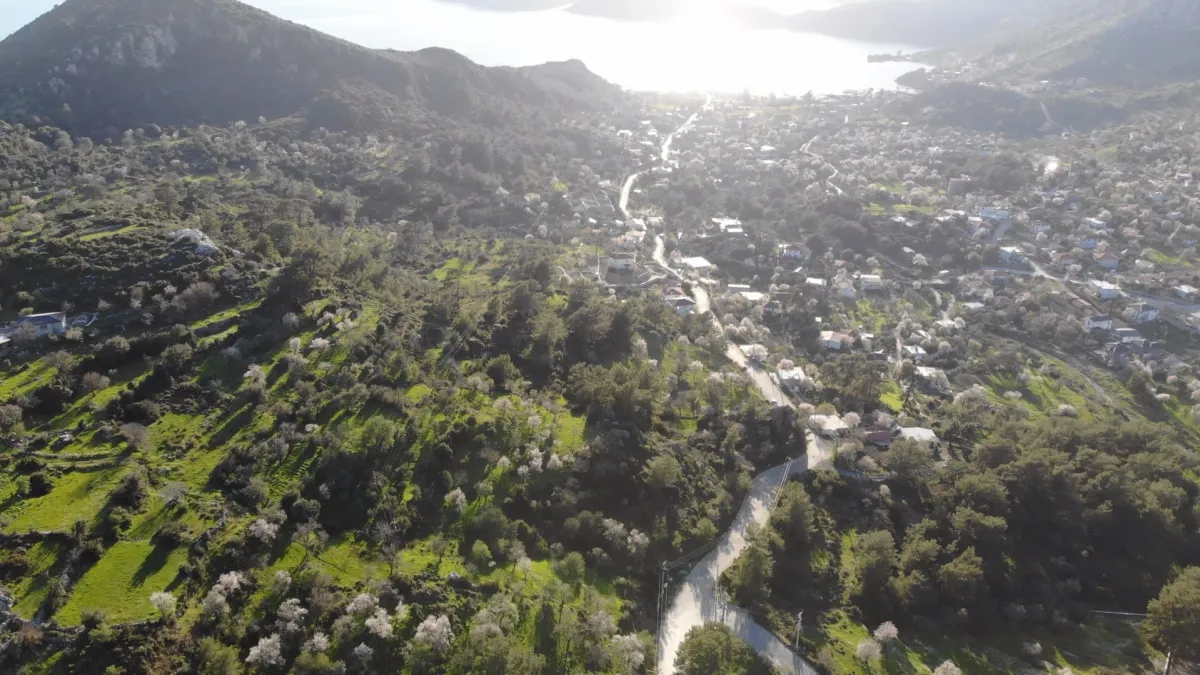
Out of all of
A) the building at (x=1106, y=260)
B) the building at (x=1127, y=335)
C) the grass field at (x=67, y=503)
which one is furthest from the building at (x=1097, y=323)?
the grass field at (x=67, y=503)

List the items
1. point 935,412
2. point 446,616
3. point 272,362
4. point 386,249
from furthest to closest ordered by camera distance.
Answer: point 386,249 → point 935,412 → point 272,362 → point 446,616

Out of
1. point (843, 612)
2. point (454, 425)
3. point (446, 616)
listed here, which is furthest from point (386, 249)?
point (843, 612)

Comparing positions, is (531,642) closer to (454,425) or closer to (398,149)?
(454,425)

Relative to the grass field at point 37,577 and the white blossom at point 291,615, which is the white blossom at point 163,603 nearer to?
the white blossom at point 291,615

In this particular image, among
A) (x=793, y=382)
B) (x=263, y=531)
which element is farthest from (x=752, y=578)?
(x=263, y=531)

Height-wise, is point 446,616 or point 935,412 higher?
point 446,616

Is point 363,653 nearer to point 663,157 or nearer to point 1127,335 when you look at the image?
point 1127,335

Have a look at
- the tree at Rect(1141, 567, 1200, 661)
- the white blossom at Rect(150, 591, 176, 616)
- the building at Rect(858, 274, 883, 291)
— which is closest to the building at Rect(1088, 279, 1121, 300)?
the building at Rect(858, 274, 883, 291)
